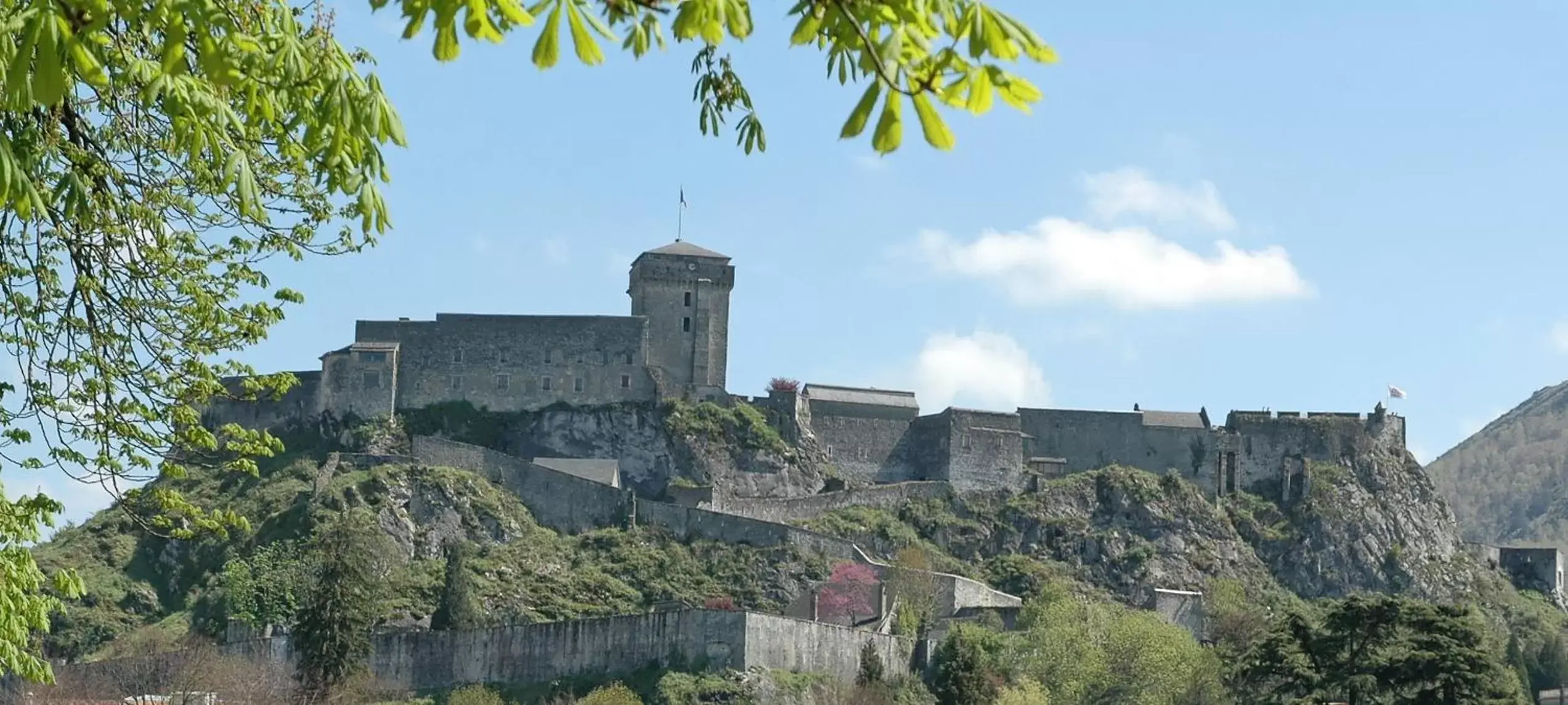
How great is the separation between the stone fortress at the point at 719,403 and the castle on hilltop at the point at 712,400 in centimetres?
6

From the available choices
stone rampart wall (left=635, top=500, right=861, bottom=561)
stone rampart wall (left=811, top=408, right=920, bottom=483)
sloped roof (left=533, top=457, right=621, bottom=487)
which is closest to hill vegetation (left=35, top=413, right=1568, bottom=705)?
stone rampart wall (left=635, top=500, right=861, bottom=561)

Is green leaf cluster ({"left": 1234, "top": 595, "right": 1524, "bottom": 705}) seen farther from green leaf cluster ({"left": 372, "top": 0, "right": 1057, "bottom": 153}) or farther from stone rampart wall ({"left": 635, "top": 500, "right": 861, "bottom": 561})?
green leaf cluster ({"left": 372, "top": 0, "right": 1057, "bottom": 153})

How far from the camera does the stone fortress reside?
Result: 68.1 meters

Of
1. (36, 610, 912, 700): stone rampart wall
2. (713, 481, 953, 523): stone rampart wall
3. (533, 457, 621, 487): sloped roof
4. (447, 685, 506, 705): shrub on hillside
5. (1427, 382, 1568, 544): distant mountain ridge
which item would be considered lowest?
(447, 685, 506, 705): shrub on hillside

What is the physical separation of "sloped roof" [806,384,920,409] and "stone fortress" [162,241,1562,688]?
8cm

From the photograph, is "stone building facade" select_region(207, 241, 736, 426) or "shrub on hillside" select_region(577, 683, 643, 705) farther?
"stone building facade" select_region(207, 241, 736, 426)

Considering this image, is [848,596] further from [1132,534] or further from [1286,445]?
[1286,445]

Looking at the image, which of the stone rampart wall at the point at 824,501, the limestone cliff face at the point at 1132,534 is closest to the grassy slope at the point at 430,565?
the stone rampart wall at the point at 824,501

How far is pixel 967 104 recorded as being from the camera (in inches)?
294

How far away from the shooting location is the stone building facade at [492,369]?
73.1m

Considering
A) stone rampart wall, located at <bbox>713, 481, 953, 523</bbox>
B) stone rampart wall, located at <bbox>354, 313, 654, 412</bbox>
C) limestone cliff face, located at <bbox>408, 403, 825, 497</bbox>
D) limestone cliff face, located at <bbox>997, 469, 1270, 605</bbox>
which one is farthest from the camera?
stone rampart wall, located at <bbox>354, 313, 654, 412</bbox>

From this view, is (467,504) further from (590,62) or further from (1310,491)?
(590,62)

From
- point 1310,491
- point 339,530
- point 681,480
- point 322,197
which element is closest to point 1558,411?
point 1310,491

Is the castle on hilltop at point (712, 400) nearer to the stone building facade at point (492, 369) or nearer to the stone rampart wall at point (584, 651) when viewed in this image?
the stone building facade at point (492, 369)
